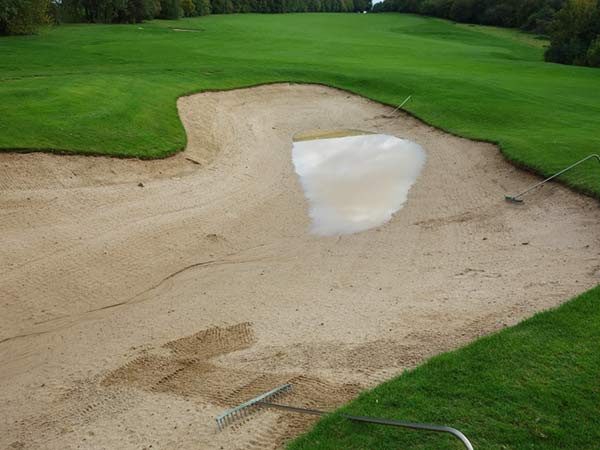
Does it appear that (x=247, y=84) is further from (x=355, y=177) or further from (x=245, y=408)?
(x=245, y=408)

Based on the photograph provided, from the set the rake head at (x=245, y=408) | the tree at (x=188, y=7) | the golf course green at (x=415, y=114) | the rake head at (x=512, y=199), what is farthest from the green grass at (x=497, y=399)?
the tree at (x=188, y=7)

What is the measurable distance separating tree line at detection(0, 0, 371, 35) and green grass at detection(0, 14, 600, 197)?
232cm

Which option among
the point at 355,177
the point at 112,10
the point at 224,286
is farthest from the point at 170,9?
the point at 224,286

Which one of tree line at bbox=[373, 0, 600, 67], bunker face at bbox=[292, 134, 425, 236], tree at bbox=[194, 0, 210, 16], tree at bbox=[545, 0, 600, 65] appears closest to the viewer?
bunker face at bbox=[292, 134, 425, 236]

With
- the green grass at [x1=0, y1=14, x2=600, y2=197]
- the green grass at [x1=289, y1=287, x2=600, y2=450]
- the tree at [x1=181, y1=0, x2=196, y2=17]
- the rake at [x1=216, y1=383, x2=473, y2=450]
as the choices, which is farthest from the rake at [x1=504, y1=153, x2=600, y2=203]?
the tree at [x1=181, y1=0, x2=196, y2=17]

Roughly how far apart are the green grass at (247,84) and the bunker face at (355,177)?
339 cm

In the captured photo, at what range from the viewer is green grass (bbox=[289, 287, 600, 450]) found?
6.66 metres

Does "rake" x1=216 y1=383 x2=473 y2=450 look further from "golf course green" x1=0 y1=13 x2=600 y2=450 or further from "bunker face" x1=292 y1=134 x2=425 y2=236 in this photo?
"bunker face" x1=292 y1=134 x2=425 y2=236

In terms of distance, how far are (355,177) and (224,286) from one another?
1020cm

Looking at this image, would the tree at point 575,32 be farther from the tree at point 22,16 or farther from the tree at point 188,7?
the tree at point 188,7

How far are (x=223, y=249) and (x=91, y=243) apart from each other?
10.9 feet

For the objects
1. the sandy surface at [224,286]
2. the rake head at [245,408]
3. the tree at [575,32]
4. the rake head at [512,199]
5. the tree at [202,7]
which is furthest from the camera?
the tree at [202,7]

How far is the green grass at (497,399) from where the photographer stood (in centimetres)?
666

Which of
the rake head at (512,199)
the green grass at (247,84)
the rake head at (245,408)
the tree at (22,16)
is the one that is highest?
the tree at (22,16)
